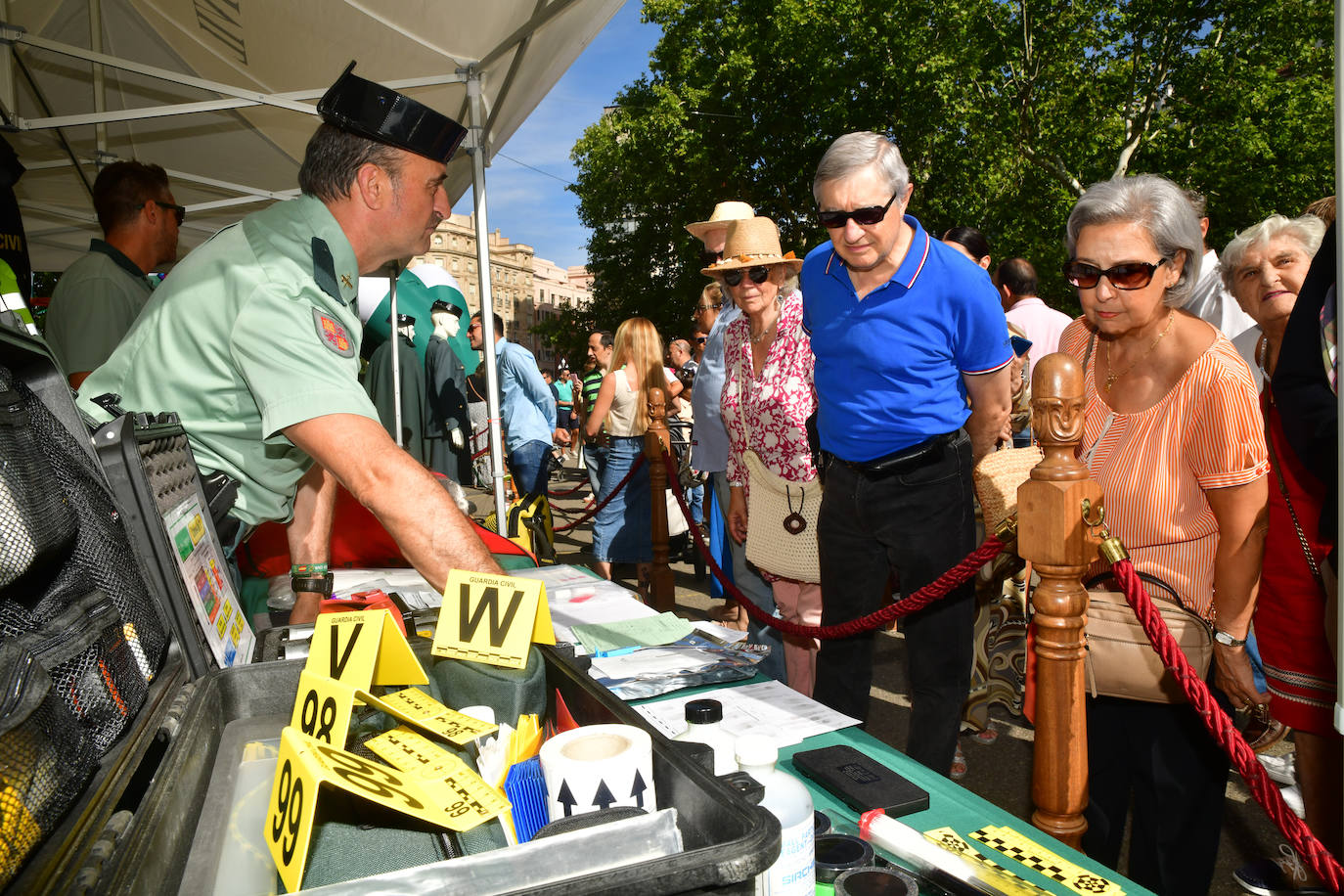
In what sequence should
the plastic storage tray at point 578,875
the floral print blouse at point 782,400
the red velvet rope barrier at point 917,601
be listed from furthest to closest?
the floral print blouse at point 782,400 → the red velvet rope barrier at point 917,601 → the plastic storage tray at point 578,875

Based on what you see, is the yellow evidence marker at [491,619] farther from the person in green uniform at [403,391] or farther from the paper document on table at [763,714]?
the person in green uniform at [403,391]

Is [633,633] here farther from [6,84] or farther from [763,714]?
[6,84]

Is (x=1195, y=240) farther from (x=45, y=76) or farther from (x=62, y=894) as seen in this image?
(x=45, y=76)

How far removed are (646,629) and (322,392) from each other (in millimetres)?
1053

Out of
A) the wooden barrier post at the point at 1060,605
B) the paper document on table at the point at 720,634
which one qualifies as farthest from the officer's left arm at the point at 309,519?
the wooden barrier post at the point at 1060,605

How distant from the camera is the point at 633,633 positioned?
2.19 m

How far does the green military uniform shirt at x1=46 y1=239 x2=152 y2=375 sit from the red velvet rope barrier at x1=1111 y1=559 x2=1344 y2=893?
3660 mm

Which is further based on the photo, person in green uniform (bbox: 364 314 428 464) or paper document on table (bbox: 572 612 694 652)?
person in green uniform (bbox: 364 314 428 464)

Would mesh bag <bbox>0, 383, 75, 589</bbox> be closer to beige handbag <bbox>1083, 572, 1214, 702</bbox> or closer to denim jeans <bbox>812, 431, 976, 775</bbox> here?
beige handbag <bbox>1083, 572, 1214, 702</bbox>

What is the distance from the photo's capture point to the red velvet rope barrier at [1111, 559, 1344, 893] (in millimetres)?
1350

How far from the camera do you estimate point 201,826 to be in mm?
834

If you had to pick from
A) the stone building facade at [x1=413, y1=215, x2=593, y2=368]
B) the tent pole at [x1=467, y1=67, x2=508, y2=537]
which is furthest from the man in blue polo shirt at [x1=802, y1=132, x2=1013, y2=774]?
the stone building facade at [x1=413, y1=215, x2=593, y2=368]

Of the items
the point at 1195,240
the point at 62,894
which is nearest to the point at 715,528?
the point at 1195,240

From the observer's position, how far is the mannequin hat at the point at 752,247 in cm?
351
